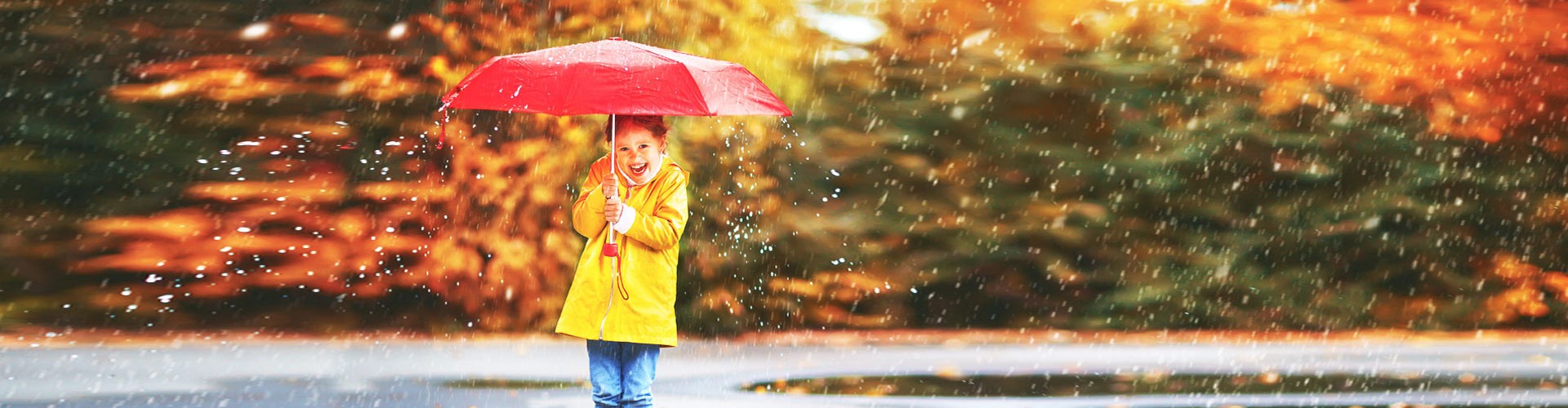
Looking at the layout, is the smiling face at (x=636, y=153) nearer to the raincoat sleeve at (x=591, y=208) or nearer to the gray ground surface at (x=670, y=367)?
the raincoat sleeve at (x=591, y=208)

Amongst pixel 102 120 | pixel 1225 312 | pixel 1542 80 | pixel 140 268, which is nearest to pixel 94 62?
pixel 102 120

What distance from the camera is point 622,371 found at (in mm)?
5660

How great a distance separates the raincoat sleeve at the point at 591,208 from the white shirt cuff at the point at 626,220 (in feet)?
0.42

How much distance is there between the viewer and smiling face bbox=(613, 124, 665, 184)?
5.50 metres

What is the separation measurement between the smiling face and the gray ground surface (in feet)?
6.68

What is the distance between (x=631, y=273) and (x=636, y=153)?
1.26ft

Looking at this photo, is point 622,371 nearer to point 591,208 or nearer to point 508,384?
point 591,208

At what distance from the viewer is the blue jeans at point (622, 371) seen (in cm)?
561

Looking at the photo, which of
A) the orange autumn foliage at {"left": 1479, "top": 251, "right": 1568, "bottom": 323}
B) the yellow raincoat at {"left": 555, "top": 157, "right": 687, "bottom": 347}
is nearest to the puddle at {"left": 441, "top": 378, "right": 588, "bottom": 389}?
the yellow raincoat at {"left": 555, "top": 157, "right": 687, "bottom": 347}

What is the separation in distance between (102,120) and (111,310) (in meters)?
1.09

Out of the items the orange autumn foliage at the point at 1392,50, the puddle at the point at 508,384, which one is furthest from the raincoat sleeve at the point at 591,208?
the orange autumn foliage at the point at 1392,50

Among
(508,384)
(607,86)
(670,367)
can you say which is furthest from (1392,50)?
(607,86)

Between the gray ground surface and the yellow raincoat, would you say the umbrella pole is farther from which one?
the gray ground surface

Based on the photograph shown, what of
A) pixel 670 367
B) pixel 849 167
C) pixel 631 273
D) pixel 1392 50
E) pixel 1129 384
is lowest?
pixel 1129 384
